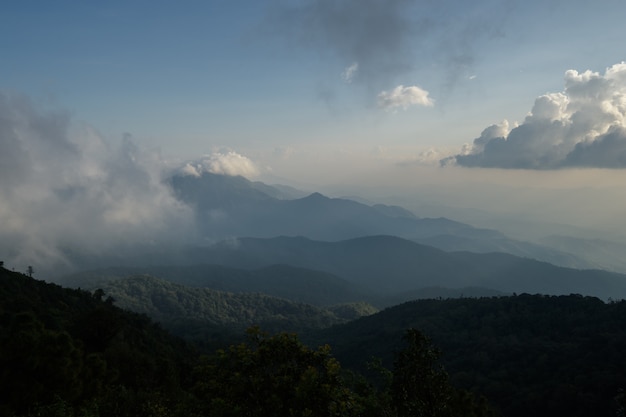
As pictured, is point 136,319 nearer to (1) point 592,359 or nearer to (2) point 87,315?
(2) point 87,315

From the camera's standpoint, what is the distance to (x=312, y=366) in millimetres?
18672

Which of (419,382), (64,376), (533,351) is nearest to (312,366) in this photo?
(419,382)

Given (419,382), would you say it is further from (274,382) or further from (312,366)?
(274,382)

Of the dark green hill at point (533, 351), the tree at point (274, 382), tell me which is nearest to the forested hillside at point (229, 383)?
the tree at point (274, 382)

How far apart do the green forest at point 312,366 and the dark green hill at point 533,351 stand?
459mm

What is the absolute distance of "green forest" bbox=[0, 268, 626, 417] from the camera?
19016 mm

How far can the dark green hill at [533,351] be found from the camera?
9538 centimetres

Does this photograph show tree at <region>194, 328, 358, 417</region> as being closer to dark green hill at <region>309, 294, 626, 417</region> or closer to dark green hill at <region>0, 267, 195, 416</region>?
dark green hill at <region>0, 267, 195, 416</region>

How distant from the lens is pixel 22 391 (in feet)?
107

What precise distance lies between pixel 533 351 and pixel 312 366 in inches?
5486

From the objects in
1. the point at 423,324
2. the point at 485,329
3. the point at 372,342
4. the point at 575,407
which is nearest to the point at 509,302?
the point at 485,329

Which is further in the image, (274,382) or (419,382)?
(419,382)

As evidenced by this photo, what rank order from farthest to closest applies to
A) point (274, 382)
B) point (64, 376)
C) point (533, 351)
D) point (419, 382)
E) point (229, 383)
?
point (533, 351) → point (64, 376) → point (419, 382) → point (229, 383) → point (274, 382)

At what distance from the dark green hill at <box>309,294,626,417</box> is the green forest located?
0.46m
